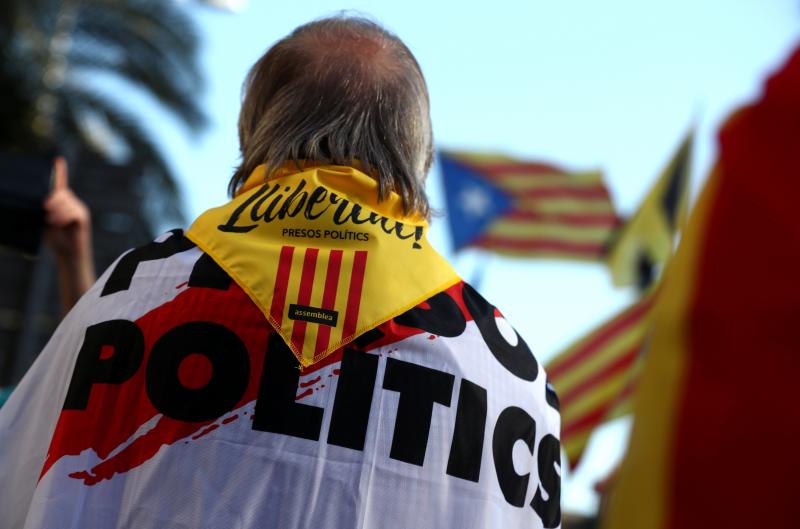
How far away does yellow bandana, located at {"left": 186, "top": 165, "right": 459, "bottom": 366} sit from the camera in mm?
1837

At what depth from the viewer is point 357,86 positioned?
2070mm

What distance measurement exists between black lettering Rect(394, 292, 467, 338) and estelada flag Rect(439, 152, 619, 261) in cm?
691

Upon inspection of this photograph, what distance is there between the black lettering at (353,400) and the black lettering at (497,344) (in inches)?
9.8

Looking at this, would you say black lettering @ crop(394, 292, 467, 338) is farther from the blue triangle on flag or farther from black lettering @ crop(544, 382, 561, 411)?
the blue triangle on flag

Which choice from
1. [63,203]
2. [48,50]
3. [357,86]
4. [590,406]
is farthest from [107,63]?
[357,86]

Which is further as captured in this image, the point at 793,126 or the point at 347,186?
the point at 347,186

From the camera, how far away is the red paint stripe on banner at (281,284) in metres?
1.83

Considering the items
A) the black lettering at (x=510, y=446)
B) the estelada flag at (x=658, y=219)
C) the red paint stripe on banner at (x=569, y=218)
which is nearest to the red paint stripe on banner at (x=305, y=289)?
the black lettering at (x=510, y=446)

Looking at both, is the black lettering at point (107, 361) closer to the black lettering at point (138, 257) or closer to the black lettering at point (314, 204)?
the black lettering at point (138, 257)

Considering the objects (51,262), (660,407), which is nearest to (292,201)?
(660,407)

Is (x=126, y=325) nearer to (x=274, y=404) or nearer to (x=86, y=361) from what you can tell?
(x=86, y=361)

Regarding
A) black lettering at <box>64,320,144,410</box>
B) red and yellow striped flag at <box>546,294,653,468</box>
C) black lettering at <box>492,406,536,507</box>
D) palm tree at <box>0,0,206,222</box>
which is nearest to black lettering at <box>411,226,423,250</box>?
black lettering at <box>492,406,536,507</box>

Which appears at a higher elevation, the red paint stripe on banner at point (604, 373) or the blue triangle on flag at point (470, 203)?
the blue triangle on flag at point (470, 203)

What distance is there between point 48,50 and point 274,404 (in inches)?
449
